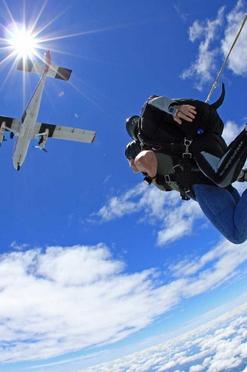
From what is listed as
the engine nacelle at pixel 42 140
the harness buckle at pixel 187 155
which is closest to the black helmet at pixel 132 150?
the harness buckle at pixel 187 155

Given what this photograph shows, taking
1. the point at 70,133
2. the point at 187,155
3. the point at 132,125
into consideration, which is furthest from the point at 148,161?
the point at 70,133

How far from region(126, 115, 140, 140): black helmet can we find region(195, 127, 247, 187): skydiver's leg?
1.35 m

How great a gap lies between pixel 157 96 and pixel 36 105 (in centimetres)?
2947

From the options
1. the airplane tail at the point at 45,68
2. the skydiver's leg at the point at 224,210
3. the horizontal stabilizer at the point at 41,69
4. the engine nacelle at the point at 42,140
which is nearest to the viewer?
the skydiver's leg at the point at 224,210

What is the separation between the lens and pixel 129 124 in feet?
12.3

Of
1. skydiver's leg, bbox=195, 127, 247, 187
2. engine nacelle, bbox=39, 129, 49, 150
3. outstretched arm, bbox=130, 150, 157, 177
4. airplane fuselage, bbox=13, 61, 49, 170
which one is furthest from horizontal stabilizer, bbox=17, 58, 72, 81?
skydiver's leg, bbox=195, 127, 247, 187

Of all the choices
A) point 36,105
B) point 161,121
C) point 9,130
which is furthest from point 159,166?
point 9,130

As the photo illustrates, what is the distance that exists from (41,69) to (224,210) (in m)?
36.0

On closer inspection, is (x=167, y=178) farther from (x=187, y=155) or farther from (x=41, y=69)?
(x=41, y=69)

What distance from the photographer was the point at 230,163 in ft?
8.01

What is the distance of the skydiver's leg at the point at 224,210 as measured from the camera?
252 cm

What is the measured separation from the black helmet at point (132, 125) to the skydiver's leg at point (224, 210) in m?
1.26

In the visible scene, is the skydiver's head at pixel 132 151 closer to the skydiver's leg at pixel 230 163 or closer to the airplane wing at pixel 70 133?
the skydiver's leg at pixel 230 163

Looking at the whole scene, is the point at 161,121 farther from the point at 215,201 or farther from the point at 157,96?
the point at 215,201
